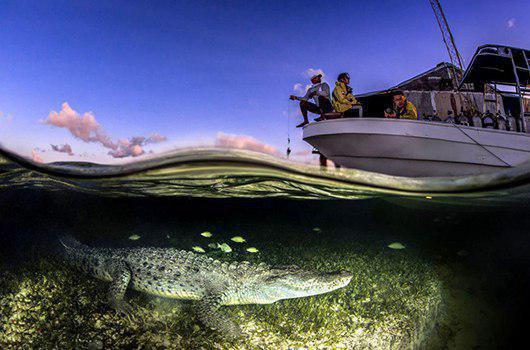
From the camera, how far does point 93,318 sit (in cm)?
464

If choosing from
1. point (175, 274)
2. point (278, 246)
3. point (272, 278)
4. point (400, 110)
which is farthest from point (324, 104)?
point (175, 274)

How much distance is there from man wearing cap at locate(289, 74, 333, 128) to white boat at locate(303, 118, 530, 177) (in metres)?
0.48

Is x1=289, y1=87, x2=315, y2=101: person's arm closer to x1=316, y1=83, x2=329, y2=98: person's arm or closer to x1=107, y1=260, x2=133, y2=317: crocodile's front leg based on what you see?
x1=316, y1=83, x2=329, y2=98: person's arm

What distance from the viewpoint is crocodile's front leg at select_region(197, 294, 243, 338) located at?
4309 millimetres

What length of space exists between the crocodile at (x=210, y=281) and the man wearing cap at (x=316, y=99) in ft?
19.4

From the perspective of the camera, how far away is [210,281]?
4.69 metres

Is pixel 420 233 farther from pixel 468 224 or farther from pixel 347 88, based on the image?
pixel 347 88

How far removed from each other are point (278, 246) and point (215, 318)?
2.61m

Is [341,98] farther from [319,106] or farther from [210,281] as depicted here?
[210,281]

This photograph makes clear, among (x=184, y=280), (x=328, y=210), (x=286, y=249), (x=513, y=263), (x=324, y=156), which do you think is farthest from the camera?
(x=324, y=156)

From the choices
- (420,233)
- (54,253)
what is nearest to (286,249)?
(54,253)

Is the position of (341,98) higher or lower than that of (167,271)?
higher

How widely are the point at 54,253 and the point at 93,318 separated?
1927 millimetres

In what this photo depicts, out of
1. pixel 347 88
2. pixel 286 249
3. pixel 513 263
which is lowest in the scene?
pixel 513 263
